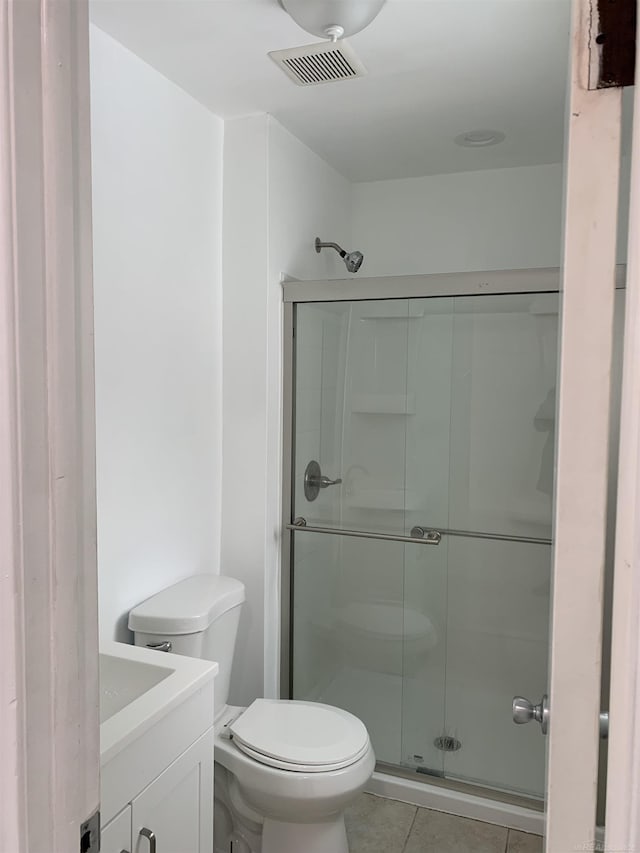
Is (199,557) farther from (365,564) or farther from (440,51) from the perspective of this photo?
(440,51)

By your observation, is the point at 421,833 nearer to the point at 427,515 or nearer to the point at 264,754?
the point at 264,754

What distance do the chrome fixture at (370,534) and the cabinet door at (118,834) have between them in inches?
49.5

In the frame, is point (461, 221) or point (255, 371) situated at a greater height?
point (461, 221)

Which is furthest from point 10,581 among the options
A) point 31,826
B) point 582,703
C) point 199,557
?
point 199,557

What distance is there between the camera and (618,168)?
1.82 feet

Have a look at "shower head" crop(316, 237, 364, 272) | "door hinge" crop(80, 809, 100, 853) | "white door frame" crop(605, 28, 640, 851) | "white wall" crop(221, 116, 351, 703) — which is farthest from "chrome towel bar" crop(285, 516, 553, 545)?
"white door frame" crop(605, 28, 640, 851)

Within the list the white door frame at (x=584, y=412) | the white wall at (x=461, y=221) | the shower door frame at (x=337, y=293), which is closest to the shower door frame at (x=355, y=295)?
the shower door frame at (x=337, y=293)

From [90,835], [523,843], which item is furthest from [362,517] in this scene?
[90,835]

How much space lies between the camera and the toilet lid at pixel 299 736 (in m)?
1.70

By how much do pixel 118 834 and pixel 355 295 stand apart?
1710 mm

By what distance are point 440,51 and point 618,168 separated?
55.4 inches

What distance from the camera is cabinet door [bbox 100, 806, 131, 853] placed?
1161 millimetres

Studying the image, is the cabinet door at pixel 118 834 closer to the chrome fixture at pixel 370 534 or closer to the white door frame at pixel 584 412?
the white door frame at pixel 584 412

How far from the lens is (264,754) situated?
173cm
